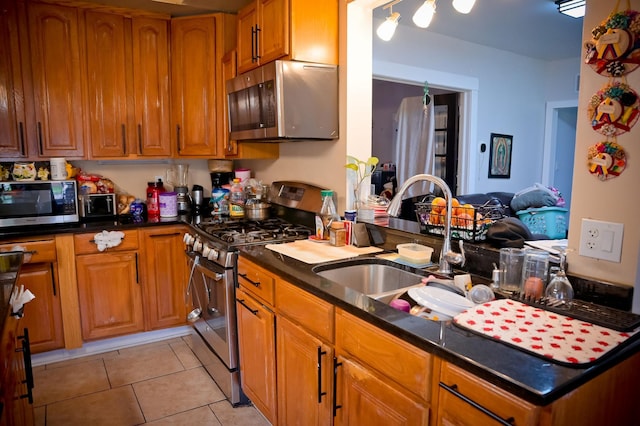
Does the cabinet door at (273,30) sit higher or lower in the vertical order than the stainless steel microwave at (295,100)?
higher

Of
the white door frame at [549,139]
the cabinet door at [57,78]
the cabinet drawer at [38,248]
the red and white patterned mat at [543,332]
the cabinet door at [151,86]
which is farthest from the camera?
the white door frame at [549,139]

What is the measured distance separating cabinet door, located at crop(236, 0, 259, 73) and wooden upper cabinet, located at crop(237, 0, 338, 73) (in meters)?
0.05

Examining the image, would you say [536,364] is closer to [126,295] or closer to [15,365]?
[15,365]

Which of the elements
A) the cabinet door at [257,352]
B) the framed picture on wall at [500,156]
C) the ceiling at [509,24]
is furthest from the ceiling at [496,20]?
the cabinet door at [257,352]

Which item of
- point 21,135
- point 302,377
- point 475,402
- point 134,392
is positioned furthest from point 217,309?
point 21,135

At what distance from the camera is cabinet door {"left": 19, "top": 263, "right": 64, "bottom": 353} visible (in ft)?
8.70

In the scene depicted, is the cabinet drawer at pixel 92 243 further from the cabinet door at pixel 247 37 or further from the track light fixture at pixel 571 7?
the track light fixture at pixel 571 7

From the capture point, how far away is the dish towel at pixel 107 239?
280cm

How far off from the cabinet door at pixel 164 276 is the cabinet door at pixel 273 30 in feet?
4.67

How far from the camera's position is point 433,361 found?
1070 millimetres

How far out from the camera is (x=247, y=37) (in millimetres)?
2703

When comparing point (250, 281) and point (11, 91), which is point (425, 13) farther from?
point (11, 91)

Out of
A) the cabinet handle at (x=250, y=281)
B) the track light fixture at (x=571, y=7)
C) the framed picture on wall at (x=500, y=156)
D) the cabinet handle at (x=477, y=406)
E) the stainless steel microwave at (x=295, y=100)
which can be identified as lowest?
the cabinet handle at (x=250, y=281)

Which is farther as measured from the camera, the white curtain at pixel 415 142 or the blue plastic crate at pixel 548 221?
the white curtain at pixel 415 142
